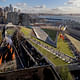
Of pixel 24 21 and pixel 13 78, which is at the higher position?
pixel 24 21

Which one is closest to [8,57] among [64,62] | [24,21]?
[64,62]

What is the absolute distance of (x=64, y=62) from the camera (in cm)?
1057

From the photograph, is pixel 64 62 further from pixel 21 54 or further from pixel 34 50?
pixel 21 54

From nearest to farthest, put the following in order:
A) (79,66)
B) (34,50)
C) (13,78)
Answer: (13,78) → (79,66) → (34,50)

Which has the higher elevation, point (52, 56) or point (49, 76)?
point (49, 76)

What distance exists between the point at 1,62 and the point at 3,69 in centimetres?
155

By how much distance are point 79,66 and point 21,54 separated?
716 centimetres

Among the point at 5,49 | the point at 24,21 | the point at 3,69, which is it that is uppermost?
the point at 24,21

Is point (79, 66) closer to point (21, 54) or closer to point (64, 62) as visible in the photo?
point (64, 62)

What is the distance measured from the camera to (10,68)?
31.6 feet

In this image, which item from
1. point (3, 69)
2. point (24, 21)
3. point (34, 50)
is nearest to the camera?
point (3, 69)

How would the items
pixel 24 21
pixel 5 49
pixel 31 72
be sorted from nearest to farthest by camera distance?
1. pixel 31 72
2. pixel 5 49
3. pixel 24 21

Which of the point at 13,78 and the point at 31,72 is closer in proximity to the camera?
the point at 13,78

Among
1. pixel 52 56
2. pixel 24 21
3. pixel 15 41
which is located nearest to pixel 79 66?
pixel 52 56
